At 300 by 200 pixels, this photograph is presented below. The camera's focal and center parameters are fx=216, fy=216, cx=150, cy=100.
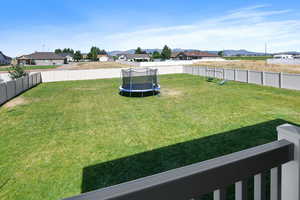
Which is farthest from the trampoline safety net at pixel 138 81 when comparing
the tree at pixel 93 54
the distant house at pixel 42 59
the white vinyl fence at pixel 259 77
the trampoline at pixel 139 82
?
the tree at pixel 93 54

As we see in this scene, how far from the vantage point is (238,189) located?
1393 mm

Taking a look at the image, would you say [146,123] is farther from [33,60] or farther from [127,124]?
[33,60]

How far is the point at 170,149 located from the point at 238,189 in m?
3.99

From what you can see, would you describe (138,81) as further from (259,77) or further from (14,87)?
(259,77)

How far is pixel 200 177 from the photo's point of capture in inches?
46.9

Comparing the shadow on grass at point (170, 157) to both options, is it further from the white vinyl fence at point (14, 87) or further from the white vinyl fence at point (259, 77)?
the white vinyl fence at point (14, 87)

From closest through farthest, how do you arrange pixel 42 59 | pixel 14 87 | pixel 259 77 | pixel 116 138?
pixel 116 138 → pixel 14 87 → pixel 259 77 → pixel 42 59

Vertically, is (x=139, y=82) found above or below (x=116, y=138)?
above

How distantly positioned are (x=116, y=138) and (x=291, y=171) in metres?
5.30

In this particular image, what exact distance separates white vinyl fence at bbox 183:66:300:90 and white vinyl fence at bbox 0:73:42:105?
16727 mm

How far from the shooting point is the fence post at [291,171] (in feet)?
4.79

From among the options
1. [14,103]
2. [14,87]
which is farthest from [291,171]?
[14,87]

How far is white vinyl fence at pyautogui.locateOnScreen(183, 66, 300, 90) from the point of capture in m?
13.2

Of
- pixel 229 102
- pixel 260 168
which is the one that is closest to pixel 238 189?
pixel 260 168
